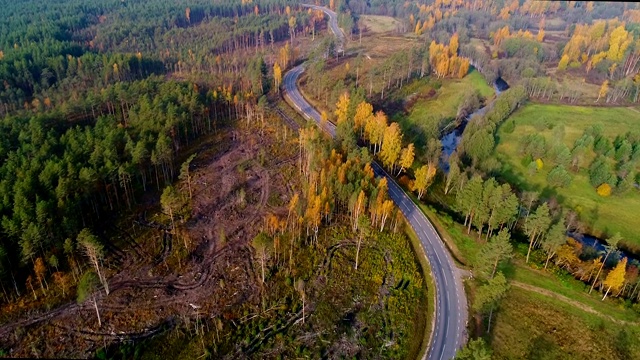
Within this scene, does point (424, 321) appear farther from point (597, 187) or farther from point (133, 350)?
point (597, 187)

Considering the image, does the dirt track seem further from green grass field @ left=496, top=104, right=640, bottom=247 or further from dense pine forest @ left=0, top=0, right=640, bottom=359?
green grass field @ left=496, top=104, right=640, bottom=247

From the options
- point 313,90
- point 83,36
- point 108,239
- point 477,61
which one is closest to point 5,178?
point 108,239

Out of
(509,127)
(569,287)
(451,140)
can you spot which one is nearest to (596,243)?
(569,287)

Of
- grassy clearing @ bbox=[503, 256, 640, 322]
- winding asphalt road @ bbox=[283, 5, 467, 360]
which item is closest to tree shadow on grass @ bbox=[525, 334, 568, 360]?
winding asphalt road @ bbox=[283, 5, 467, 360]

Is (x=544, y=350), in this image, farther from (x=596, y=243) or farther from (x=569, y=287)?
(x=596, y=243)

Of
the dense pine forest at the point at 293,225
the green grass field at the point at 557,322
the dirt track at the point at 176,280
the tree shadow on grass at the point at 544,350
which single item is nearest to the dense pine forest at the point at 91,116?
the dense pine forest at the point at 293,225

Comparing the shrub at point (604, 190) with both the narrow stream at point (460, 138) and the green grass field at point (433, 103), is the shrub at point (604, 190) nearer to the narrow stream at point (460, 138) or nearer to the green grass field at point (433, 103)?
the narrow stream at point (460, 138)
